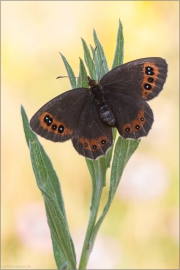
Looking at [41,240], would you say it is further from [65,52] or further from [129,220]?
[65,52]

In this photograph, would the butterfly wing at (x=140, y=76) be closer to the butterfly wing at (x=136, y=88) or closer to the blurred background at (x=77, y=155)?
the butterfly wing at (x=136, y=88)

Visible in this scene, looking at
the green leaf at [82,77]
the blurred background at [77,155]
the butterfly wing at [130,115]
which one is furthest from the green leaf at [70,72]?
the blurred background at [77,155]

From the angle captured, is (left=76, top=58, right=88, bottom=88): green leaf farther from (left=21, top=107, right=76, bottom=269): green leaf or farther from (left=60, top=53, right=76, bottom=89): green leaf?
(left=21, top=107, right=76, bottom=269): green leaf

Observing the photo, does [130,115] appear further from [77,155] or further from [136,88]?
[77,155]

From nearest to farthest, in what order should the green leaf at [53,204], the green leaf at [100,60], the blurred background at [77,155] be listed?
the green leaf at [53,204] < the green leaf at [100,60] < the blurred background at [77,155]

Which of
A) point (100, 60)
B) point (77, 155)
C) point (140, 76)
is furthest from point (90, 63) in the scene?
point (77, 155)

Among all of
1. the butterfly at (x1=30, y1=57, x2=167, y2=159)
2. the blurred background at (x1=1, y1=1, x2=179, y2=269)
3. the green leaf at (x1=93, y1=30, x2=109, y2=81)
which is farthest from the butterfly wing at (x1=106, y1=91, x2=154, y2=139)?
the blurred background at (x1=1, y1=1, x2=179, y2=269)

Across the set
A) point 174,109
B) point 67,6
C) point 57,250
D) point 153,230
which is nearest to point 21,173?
point 153,230
